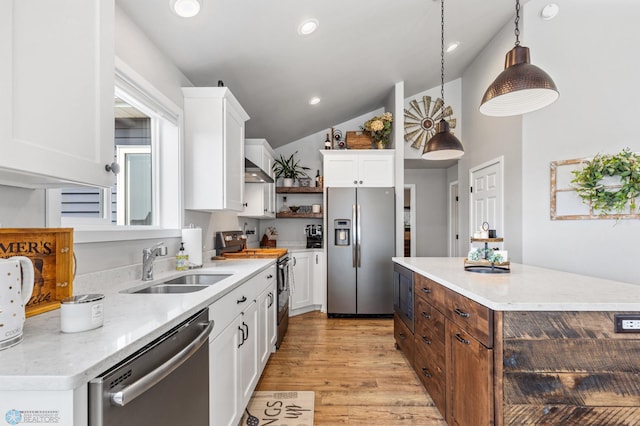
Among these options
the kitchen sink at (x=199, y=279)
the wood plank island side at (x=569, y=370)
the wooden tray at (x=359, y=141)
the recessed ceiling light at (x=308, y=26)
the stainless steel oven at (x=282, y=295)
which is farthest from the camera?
the wooden tray at (x=359, y=141)

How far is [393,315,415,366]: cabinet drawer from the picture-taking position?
2625mm

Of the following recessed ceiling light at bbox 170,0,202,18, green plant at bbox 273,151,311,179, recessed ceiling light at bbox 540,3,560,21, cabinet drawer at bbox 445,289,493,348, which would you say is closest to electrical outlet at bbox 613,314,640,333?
cabinet drawer at bbox 445,289,493,348

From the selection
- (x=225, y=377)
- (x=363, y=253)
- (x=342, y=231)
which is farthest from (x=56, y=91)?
(x=363, y=253)

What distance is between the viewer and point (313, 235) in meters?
4.94

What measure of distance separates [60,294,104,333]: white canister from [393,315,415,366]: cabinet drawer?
222cm

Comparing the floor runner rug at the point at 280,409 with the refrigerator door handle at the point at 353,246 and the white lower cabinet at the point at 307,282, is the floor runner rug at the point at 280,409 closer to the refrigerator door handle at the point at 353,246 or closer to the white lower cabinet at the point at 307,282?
the white lower cabinet at the point at 307,282

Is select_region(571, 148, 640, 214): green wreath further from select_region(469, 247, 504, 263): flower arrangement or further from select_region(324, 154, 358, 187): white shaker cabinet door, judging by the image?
select_region(324, 154, 358, 187): white shaker cabinet door

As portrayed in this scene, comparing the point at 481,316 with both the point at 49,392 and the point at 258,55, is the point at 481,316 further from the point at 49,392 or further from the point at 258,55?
the point at 258,55

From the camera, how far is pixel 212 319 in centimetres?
149

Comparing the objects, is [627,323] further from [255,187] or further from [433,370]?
Result: [255,187]

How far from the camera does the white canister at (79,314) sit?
95 centimetres

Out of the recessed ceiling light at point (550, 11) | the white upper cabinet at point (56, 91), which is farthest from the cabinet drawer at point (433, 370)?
the recessed ceiling light at point (550, 11)

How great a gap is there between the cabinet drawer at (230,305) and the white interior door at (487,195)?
9.89 ft

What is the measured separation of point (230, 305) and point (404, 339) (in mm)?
1758
